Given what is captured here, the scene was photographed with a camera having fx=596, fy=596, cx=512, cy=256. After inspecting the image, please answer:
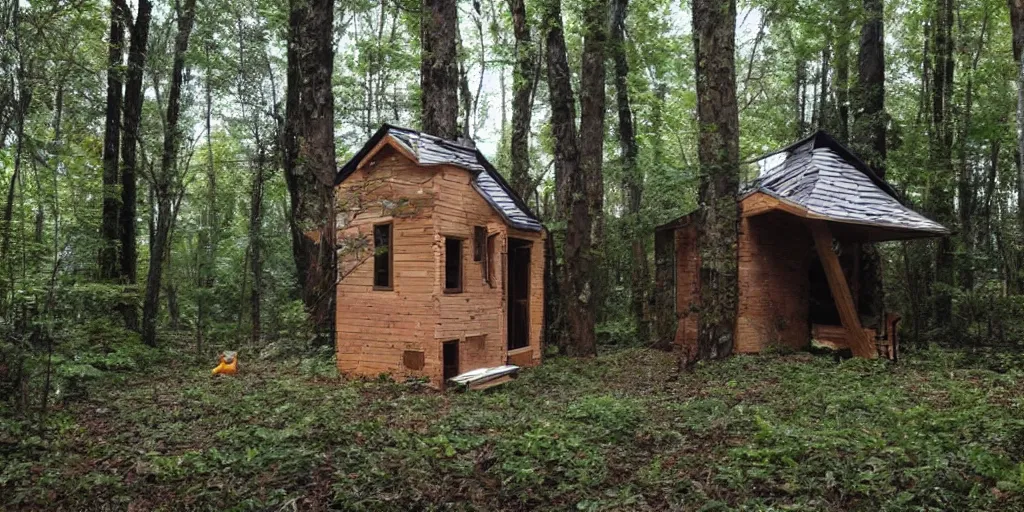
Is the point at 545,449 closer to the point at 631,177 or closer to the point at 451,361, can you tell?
the point at 451,361

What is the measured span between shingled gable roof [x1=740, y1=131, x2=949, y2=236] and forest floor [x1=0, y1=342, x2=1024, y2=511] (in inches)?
108

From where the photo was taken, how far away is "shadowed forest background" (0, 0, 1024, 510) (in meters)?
5.68

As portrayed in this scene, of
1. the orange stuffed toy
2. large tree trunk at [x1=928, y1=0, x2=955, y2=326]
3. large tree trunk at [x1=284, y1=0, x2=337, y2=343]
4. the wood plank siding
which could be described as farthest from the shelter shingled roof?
the orange stuffed toy

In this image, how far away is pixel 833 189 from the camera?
11.5 meters

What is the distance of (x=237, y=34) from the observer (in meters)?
18.0

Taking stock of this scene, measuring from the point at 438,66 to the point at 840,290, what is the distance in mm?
9657

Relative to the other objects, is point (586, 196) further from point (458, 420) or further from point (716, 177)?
point (458, 420)

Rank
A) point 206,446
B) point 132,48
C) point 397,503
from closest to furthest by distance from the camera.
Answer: point 397,503 → point 206,446 → point 132,48

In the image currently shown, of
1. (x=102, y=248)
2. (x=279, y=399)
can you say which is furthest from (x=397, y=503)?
(x=102, y=248)

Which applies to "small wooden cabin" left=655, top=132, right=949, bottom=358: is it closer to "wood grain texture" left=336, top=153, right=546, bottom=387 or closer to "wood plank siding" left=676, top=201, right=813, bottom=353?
"wood plank siding" left=676, top=201, right=813, bottom=353

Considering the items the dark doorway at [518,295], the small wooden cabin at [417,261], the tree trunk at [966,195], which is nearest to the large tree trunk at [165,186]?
the small wooden cabin at [417,261]

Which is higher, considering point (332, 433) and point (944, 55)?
point (944, 55)

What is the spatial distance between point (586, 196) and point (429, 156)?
4.83 meters

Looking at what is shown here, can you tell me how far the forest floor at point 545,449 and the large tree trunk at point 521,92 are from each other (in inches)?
361
